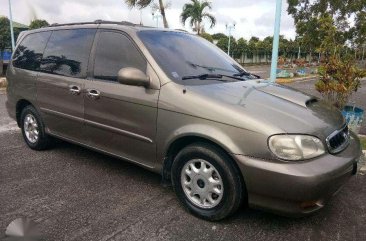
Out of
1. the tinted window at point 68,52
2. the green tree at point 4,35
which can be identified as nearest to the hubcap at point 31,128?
the tinted window at point 68,52

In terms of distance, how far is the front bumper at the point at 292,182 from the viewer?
283 centimetres

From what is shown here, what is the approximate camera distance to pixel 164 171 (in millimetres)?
3646

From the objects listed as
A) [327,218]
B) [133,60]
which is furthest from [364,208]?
[133,60]

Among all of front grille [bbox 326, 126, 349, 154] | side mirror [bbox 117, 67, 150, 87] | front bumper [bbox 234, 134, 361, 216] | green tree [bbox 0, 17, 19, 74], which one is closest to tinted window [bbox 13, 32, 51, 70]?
side mirror [bbox 117, 67, 150, 87]

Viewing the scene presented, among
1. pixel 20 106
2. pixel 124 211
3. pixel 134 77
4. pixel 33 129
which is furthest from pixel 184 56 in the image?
pixel 20 106

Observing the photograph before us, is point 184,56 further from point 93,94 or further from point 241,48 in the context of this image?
point 241,48

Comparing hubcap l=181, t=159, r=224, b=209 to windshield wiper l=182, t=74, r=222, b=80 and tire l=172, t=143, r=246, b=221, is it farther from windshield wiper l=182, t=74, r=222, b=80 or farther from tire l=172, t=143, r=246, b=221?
windshield wiper l=182, t=74, r=222, b=80

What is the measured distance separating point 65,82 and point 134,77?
134cm

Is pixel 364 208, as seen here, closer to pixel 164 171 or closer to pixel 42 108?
pixel 164 171

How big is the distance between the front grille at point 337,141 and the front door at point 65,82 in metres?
2.67

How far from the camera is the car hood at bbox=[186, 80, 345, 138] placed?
303 cm

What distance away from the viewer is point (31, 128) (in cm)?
536

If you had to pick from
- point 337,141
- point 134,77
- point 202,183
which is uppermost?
point 134,77

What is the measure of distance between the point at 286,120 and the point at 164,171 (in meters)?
1.28
